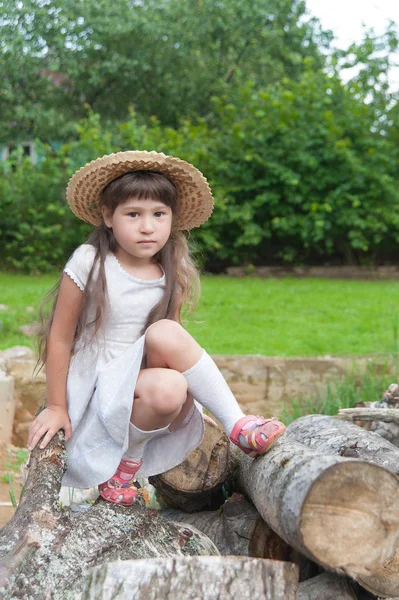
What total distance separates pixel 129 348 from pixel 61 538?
672 mm

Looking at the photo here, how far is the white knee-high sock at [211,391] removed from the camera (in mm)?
2490

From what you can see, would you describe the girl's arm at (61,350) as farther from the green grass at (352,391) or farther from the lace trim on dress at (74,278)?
the green grass at (352,391)

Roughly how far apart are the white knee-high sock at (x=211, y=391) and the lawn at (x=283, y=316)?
1.90 metres

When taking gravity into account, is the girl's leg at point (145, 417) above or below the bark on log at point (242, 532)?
above

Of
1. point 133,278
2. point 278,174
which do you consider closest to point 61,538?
point 133,278

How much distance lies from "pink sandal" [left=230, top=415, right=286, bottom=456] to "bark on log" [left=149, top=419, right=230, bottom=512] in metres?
0.46

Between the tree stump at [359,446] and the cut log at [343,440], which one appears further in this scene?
the cut log at [343,440]

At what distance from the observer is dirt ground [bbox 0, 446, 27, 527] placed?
3661 millimetres

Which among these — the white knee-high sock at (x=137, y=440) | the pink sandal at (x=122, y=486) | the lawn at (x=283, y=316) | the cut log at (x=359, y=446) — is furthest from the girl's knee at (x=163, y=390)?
the lawn at (x=283, y=316)

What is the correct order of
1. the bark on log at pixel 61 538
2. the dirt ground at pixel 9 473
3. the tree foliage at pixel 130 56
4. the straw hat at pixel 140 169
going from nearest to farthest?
the bark on log at pixel 61 538 < the straw hat at pixel 140 169 < the dirt ground at pixel 9 473 < the tree foliage at pixel 130 56

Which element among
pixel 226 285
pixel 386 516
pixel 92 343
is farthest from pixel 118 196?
pixel 226 285

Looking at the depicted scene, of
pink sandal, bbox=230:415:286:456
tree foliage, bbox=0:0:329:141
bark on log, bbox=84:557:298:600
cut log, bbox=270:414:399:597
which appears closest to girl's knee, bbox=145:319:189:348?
pink sandal, bbox=230:415:286:456

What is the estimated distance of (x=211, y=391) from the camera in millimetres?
2516

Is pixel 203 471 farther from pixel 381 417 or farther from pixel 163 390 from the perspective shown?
pixel 381 417
